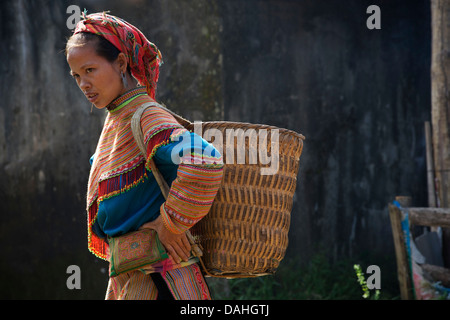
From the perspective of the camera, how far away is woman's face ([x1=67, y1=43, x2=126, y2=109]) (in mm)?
2010

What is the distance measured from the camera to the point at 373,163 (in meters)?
6.29

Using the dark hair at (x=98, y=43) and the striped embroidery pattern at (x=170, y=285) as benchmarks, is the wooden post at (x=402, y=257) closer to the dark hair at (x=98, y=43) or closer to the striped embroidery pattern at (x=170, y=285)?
the striped embroidery pattern at (x=170, y=285)

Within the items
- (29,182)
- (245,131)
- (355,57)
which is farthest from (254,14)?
(245,131)

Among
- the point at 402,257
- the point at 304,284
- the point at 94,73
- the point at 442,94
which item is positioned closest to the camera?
the point at 94,73

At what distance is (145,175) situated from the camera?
1955mm

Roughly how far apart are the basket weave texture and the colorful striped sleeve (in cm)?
18

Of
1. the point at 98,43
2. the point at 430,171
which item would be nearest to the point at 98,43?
the point at 98,43

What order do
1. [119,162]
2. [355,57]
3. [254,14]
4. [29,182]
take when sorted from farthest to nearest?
[355,57] < [254,14] < [29,182] < [119,162]

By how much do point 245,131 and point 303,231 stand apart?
4083mm

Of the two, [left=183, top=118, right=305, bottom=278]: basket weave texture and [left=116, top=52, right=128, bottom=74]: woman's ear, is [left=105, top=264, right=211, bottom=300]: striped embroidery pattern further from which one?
[left=116, top=52, right=128, bottom=74]: woman's ear

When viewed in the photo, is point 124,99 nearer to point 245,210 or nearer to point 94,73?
point 94,73

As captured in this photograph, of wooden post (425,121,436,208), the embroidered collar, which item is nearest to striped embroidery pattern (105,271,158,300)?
the embroidered collar

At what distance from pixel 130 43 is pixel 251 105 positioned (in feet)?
12.3
